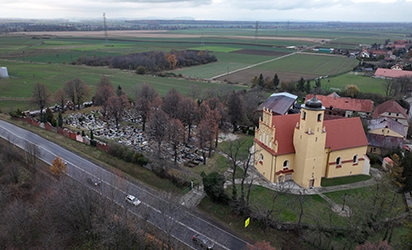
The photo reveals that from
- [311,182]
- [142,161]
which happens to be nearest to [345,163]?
[311,182]

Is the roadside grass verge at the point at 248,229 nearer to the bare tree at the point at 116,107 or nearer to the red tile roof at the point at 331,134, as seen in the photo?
the red tile roof at the point at 331,134

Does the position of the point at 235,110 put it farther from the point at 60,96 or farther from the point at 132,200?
the point at 60,96

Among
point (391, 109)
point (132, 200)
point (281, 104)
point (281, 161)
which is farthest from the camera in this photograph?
point (281, 104)

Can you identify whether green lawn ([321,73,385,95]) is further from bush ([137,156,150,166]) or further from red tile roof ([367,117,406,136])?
bush ([137,156,150,166])

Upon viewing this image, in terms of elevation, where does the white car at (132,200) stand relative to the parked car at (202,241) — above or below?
above

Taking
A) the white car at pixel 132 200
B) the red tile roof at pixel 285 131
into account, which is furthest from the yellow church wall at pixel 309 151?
the white car at pixel 132 200

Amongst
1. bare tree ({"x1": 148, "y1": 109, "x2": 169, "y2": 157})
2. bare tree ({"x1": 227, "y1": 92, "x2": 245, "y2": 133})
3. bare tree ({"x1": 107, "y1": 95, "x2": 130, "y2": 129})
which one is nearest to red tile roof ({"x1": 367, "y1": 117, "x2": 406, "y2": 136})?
bare tree ({"x1": 227, "y1": 92, "x2": 245, "y2": 133})

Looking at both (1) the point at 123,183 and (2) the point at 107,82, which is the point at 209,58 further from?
(1) the point at 123,183
